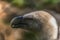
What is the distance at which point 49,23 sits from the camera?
4.74 feet

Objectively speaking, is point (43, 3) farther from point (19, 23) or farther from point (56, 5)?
point (19, 23)

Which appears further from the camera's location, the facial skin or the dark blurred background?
the dark blurred background

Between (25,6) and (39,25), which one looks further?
(25,6)

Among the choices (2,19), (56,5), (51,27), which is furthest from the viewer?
(56,5)

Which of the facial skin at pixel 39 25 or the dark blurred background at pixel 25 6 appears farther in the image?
the dark blurred background at pixel 25 6

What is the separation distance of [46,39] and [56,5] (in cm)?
136

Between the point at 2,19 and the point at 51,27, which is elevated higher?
the point at 2,19

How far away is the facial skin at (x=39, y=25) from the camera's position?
4.76 ft

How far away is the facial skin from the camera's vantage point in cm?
145

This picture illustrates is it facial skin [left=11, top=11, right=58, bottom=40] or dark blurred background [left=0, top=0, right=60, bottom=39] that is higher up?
dark blurred background [left=0, top=0, right=60, bottom=39]

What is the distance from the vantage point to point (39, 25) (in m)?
1.47

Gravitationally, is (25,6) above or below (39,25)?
above

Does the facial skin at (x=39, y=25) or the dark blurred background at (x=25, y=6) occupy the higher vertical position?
the dark blurred background at (x=25, y=6)

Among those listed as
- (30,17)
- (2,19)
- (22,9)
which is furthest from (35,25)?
(22,9)
